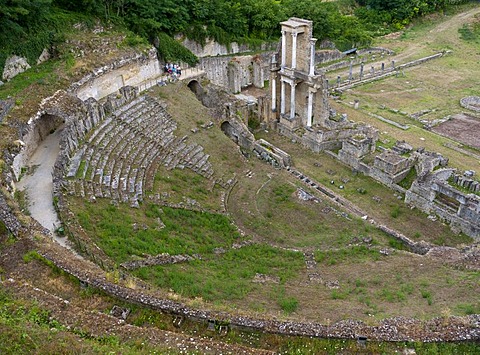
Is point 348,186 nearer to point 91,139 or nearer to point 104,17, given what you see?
point 91,139

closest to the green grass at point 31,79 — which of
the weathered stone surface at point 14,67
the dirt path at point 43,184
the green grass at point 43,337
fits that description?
the weathered stone surface at point 14,67

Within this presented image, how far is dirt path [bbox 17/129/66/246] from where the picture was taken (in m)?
19.4

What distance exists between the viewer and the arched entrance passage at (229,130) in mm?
35469

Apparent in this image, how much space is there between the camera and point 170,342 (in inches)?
486

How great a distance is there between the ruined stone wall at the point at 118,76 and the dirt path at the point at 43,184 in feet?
20.9

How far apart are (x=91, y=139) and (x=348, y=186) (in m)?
16.5

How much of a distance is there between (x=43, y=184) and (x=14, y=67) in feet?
47.5

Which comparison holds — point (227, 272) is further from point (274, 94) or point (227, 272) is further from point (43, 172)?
point (274, 94)

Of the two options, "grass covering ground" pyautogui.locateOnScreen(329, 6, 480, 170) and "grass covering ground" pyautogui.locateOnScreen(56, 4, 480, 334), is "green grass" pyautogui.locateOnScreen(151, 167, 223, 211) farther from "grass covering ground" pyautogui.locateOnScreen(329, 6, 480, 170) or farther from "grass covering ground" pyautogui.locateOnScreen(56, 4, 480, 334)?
"grass covering ground" pyautogui.locateOnScreen(329, 6, 480, 170)

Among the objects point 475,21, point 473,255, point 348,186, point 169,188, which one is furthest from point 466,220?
point 475,21

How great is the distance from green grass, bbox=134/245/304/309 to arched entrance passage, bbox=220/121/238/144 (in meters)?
14.6

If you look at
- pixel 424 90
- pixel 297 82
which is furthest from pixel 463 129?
pixel 297 82

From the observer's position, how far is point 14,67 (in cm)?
3225

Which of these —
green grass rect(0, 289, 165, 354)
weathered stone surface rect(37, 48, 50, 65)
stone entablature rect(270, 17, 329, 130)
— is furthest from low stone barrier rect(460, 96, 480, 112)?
green grass rect(0, 289, 165, 354)
